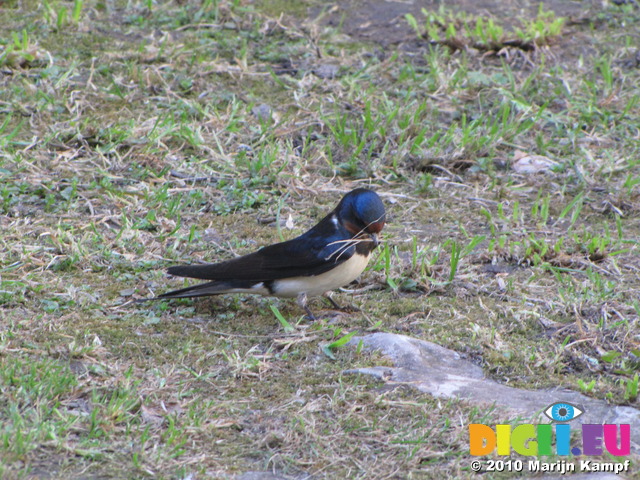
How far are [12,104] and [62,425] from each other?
12.8ft

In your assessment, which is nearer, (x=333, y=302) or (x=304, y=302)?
(x=304, y=302)

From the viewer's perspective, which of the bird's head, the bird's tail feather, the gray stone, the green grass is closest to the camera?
the green grass

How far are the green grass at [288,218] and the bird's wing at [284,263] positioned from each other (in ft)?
0.75

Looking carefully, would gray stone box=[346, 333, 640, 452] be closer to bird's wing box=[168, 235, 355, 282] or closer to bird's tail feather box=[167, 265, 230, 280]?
bird's wing box=[168, 235, 355, 282]

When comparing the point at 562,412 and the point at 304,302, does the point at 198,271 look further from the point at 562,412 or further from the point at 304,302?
the point at 562,412

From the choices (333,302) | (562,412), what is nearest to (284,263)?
(333,302)

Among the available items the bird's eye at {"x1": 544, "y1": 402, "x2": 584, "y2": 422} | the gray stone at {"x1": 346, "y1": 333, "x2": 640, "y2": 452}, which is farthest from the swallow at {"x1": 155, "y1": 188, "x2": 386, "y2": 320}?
the bird's eye at {"x1": 544, "y1": 402, "x2": 584, "y2": 422}

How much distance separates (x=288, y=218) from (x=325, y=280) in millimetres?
1191

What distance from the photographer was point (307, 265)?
16.3ft

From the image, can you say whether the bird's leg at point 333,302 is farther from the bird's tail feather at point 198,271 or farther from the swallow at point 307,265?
the bird's tail feather at point 198,271

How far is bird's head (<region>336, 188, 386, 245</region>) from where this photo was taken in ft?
16.4

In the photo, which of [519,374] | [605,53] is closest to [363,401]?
[519,374]

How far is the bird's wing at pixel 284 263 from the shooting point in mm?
4918

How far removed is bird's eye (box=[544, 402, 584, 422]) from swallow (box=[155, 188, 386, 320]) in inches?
56.2
